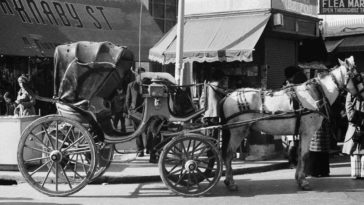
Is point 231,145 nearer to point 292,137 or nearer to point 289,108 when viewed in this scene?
point 289,108

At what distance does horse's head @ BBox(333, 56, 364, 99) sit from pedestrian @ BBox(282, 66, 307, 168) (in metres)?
1.16

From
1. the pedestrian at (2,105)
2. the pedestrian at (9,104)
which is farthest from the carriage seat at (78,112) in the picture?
the pedestrian at (2,105)

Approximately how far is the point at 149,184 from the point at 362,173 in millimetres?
3804

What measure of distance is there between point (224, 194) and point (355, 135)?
2815 mm

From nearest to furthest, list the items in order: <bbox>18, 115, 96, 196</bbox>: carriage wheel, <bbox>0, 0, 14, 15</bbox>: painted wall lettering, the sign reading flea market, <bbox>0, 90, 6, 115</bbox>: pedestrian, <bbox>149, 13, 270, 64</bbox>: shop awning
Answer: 1. <bbox>18, 115, 96, 196</bbox>: carriage wheel
2. <bbox>149, 13, 270, 64</bbox>: shop awning
3. the sign reading flea market
4. <bbox>0, 90, 6, 115</bbox>: pedestrian
5. <bbox>0, 0, 14, 15</bbox>: painted wall lettering

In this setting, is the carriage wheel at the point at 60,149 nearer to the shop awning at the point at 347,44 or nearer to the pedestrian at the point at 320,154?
the pedestrian at the point at 320,154

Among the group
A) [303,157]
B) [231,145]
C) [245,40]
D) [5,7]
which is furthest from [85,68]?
[5,7]

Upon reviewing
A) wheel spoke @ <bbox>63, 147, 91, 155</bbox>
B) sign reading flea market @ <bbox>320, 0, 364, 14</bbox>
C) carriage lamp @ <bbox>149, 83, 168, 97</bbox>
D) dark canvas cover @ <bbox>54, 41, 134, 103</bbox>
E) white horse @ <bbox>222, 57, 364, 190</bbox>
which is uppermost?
sign reading flea market @ <bbox>320, 0, 364, 14</bbox>

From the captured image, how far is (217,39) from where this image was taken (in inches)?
514

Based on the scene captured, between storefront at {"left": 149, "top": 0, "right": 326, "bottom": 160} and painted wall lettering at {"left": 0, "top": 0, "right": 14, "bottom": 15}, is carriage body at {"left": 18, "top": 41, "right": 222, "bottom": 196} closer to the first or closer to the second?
storefront at {"left": 149, "top": 0, "right": 326, "bottom": 160}

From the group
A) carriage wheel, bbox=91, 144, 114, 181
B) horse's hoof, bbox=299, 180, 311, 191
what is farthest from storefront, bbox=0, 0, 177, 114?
horse's hoof, bbox=299, 180, 311, 191

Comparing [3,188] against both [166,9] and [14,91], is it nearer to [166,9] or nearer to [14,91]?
[14,91]

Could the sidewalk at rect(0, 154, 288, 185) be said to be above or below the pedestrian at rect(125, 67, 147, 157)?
below

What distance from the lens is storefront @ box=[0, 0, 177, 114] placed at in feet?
57.9
